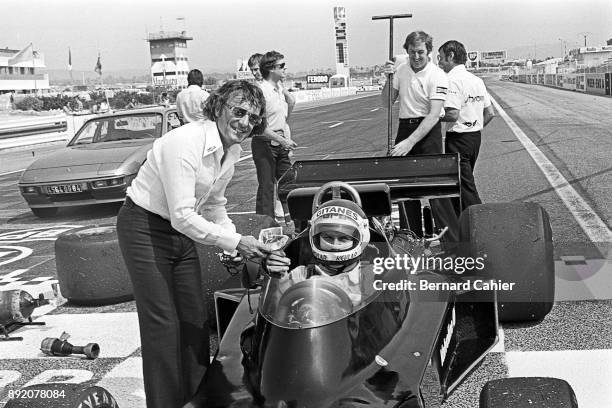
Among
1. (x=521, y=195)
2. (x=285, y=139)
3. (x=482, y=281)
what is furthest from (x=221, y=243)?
(x=521, y=195)

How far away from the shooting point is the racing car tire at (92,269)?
5961 mm

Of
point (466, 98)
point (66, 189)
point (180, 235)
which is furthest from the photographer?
point (66, 189)

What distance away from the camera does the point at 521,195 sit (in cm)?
998

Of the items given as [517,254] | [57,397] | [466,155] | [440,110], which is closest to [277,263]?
[57,397]

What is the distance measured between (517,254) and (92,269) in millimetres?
3230

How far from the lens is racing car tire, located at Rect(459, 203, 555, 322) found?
4.82 meters

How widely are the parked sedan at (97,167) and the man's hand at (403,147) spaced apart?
4650mm

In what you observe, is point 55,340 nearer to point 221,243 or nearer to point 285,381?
→ point 221,243

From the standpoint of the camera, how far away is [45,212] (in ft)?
35.0

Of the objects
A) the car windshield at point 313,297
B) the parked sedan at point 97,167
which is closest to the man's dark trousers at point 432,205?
the car windshield at point 313,297

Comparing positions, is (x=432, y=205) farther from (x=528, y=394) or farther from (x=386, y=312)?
(x=528, y=394)

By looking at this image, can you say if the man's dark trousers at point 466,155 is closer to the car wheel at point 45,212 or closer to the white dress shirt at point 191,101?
the white dress shirt at point 191,101

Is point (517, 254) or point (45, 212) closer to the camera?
point (517, 254)

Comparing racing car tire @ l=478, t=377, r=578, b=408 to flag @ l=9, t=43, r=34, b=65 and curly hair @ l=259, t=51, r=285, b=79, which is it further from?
flag @ l=9, t=43, r=34, b=65
